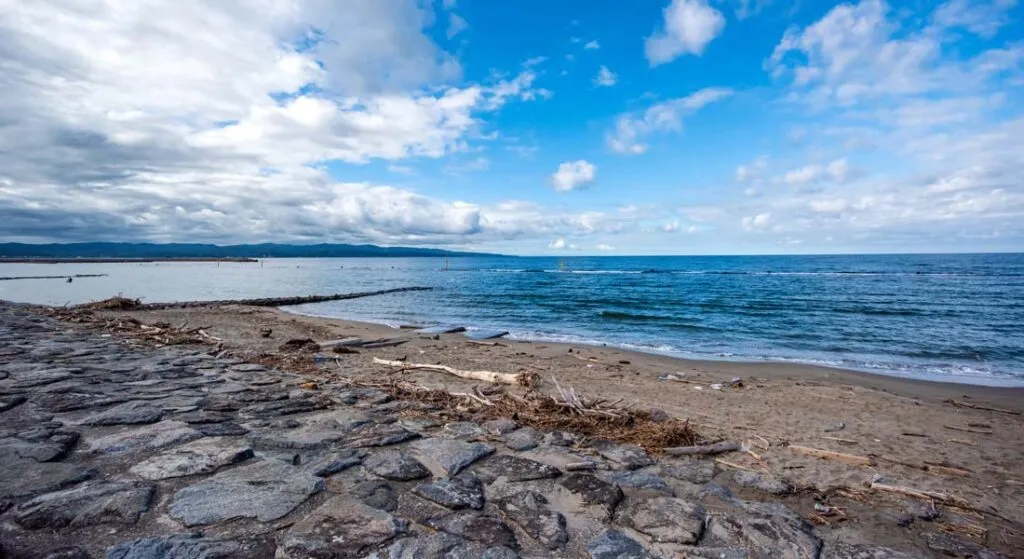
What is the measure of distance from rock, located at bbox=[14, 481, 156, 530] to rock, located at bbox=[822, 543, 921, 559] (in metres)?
4.01

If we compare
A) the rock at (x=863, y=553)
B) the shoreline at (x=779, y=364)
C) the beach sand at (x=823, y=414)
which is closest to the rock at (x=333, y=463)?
the beach sand at (x=823, y=414)

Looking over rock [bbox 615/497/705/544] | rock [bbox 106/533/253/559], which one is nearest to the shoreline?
rock [bbox 615/497/705/544]

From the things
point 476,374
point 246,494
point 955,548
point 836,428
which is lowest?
point 836,428

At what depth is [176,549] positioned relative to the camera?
2.35 metres

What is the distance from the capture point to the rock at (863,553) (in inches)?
106

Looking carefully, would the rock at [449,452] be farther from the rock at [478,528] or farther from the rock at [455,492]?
the rock at [478,528]

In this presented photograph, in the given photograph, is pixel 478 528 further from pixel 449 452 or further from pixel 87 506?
pixel 87 506

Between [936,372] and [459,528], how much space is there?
1575 centimetres

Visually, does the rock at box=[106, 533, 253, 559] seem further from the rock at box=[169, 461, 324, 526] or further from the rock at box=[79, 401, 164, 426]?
the rock at box=[79, 401, 164, 426]

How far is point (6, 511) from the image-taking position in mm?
2584

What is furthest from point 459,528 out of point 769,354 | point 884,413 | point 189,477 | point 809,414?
point 769,354

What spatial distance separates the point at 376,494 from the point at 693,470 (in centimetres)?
261

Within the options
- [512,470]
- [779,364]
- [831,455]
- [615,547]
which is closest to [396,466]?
[512,470]

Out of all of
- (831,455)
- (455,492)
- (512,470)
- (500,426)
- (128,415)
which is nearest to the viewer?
(455,492)
